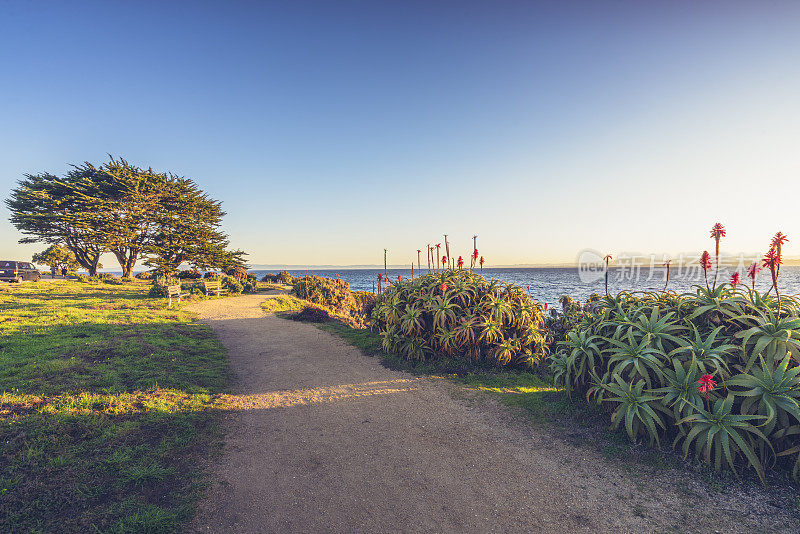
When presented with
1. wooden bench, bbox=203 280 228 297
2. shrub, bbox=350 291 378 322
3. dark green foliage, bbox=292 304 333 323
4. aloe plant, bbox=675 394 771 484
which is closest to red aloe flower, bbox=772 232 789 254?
aloe plant, bbox=675 394 771 484

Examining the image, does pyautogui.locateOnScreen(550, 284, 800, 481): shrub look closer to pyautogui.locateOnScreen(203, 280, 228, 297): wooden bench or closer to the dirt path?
the dirt path

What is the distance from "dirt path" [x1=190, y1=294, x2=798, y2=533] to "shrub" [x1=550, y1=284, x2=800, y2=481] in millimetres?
681

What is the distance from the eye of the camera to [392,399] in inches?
241

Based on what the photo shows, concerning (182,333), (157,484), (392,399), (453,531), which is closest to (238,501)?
(157,484)

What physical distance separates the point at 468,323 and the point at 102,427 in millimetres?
6704

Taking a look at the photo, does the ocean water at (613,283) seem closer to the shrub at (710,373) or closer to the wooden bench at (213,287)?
the shrub at (710,373)

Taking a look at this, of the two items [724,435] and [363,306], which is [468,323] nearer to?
[724,435]

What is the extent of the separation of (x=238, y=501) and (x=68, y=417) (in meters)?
3.32

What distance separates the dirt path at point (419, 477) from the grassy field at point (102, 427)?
569mm

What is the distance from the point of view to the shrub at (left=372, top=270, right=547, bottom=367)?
7.40 m

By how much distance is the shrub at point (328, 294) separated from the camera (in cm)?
1945

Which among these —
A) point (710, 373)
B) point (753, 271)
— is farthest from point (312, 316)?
point (753, 271)

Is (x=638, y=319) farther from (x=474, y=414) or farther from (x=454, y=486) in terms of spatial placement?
(x=454, y=486)

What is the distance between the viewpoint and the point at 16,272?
2409 cm
